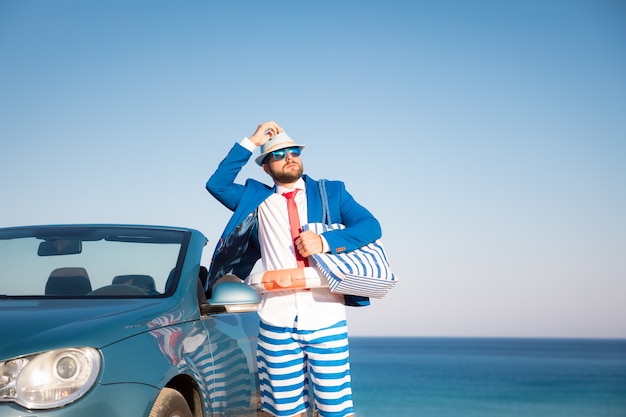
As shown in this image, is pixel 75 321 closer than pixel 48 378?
No

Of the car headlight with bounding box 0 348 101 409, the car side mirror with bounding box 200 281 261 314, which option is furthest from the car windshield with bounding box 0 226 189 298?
the car headlight with bounding box 0 348 101 409

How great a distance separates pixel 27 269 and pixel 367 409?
4630cm

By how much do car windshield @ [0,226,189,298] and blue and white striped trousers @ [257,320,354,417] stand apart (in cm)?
66

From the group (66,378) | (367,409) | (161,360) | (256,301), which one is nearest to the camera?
(66,378)

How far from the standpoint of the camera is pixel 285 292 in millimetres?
3896

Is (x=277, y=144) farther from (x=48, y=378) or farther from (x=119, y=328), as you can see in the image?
(x=48, y=378)

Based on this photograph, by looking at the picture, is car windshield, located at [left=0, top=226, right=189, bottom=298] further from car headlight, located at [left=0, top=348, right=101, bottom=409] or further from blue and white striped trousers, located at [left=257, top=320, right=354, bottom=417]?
car headlight, located at [left=0, top=348, right=101, bottom=409]

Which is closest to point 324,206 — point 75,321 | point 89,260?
point 89,260

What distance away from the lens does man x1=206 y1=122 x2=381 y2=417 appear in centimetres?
380

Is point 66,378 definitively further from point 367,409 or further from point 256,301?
point 367,409

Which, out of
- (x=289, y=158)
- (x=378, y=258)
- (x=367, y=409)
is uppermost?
(x=289, y=158)

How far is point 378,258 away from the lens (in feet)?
12.9

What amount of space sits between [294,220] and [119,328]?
54.0 inches

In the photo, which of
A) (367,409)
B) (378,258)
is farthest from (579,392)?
(378,258)
